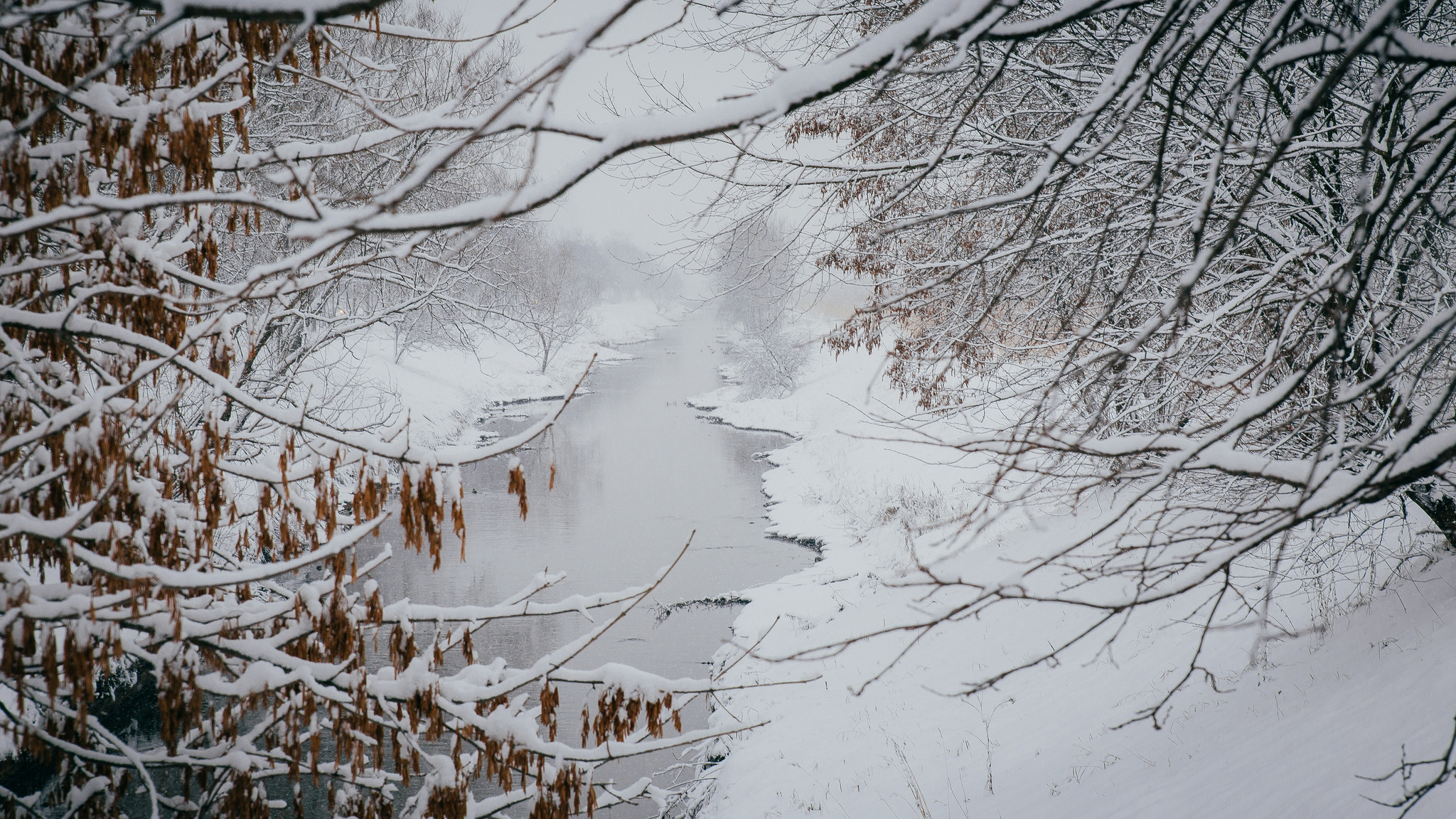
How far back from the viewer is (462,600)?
12.5m

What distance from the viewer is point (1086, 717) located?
615 centimetres

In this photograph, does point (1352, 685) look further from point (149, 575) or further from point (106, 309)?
point (106, 309)

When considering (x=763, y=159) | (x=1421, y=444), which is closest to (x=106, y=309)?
(x=763, y=159)

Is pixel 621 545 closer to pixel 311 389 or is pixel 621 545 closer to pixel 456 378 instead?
pixel 311 389

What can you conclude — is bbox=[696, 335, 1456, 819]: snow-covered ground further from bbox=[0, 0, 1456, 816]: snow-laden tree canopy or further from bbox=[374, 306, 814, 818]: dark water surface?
bbox=[374, 306, 814, 818]: dark water surface

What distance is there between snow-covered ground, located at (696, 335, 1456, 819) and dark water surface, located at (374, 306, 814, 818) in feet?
5.02

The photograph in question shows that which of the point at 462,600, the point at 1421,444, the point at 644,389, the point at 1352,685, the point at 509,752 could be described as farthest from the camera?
the point at 644,389

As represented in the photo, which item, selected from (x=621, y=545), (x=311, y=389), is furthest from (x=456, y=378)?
(x=311, y=389)

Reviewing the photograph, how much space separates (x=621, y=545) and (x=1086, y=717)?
10.6m

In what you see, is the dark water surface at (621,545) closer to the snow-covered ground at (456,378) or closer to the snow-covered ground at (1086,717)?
the snow-covered ground at (1086,717)

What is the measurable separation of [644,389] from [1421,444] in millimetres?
36230

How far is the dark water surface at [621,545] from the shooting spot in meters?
11.1

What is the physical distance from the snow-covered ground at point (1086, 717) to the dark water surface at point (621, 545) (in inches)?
60.2

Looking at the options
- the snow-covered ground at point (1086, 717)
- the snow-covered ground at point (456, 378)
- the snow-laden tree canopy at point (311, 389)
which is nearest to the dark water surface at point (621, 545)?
the snow-covered ground at point (1086, 717)
